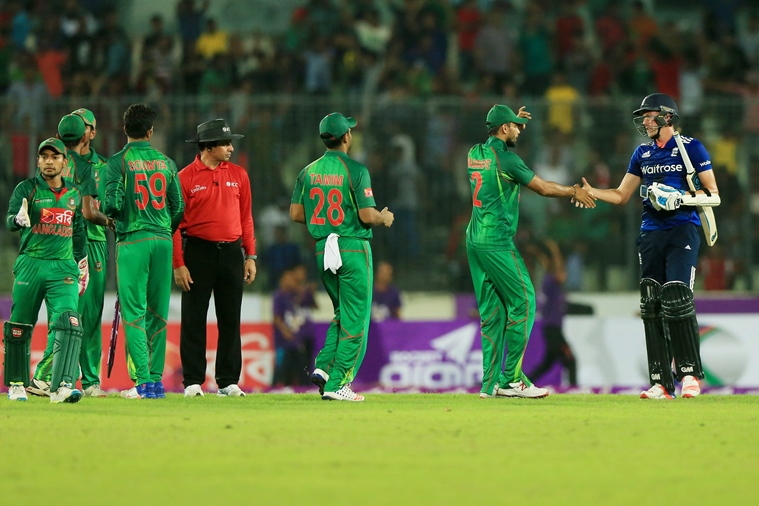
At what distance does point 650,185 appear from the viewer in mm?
11125

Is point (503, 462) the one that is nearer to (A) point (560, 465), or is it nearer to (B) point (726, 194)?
(A) point (560, 465)

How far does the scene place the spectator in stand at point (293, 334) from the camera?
1708cm

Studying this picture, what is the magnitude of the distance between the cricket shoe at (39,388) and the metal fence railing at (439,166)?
21.2 ft

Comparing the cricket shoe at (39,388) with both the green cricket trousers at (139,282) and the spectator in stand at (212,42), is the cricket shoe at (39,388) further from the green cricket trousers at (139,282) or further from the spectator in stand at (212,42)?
the spectator in stand at (212,42)

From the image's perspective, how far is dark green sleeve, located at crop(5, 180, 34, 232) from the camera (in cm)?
1031

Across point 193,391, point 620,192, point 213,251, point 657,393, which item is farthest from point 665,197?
point 193,391

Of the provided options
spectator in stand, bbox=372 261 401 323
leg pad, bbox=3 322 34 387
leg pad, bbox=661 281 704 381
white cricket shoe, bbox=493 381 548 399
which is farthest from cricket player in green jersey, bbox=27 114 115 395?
spectator in stand, bbox=372 261 401 323

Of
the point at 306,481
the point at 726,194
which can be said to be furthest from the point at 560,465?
the point at 726,194

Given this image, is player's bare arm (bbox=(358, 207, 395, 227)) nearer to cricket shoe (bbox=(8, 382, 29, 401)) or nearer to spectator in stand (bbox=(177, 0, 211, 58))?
cricket shoe (bbox=(8, 382, 29, 401))

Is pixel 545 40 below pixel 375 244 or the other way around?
the other way around

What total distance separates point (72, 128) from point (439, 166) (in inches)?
305

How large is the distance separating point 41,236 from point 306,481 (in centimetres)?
482

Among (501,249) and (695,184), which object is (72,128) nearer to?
(501,249)

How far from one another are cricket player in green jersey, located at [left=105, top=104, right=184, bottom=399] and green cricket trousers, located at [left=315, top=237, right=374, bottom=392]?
1.30 meters
